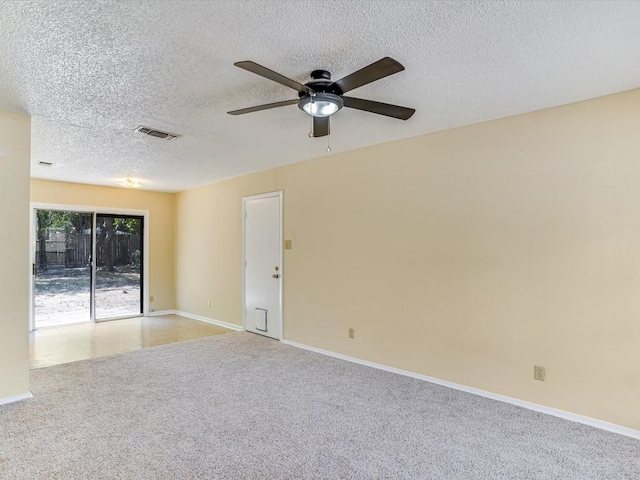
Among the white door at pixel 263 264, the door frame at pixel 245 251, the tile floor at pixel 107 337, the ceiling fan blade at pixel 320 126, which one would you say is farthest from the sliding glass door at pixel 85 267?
the ceiling fan blade at pixel 320 126

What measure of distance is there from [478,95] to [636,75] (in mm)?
966

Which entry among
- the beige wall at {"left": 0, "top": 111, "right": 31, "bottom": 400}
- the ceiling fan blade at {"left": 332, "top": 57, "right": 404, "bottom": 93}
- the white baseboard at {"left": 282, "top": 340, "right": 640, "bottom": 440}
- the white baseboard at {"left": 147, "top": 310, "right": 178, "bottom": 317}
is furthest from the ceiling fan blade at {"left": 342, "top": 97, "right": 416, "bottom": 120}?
the white baseboard at {"left": 147, "top": 310, "right": 178, "bottom": 317}

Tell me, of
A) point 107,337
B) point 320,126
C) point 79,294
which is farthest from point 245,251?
point 320,126

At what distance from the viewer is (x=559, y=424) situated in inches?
109

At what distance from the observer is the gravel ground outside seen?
6031 mm

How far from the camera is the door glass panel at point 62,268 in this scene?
6.00 m

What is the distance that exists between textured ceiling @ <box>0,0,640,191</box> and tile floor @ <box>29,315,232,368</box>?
2638 mm

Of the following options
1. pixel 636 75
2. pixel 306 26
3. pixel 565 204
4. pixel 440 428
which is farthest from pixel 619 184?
pixel 306 26

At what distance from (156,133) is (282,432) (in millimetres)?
2995

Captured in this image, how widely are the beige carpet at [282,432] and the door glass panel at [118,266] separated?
301 cm

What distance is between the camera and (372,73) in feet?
6.45

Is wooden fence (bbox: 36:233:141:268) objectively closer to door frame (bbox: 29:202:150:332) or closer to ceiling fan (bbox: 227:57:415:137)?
door frame (bbox: 29:202:150:332)

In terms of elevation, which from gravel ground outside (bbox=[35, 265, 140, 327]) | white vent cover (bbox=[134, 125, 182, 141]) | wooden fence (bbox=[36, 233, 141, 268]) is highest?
white vent cover (bbox=[134, 125, 182, 141])

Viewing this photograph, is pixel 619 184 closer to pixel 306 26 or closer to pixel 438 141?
pixel 438 141
